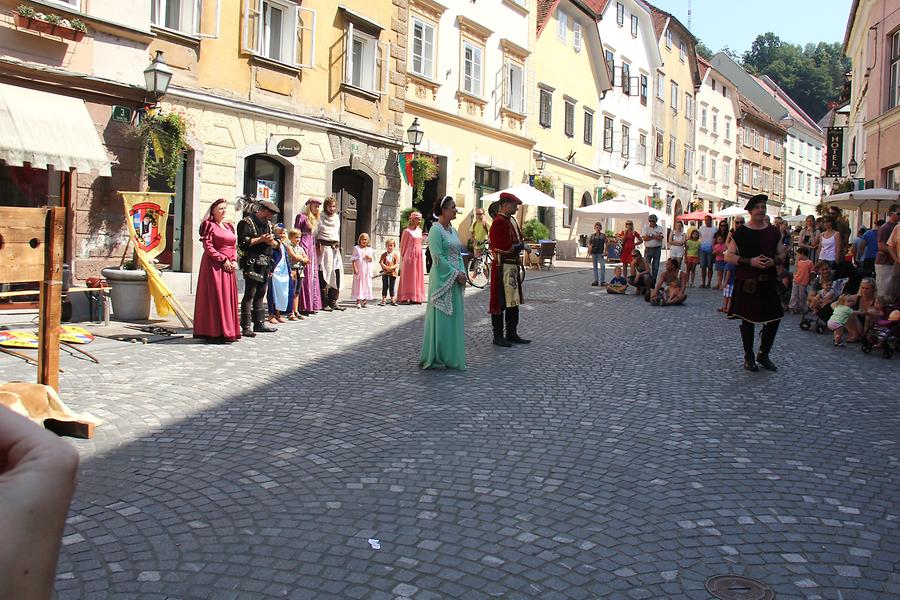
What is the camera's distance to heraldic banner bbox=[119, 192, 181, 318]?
1166 centimetres

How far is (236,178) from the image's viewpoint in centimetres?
1627

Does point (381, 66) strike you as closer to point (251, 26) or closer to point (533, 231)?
point (251, 26)

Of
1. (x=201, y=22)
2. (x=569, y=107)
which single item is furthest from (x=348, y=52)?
(x=569, y=107)

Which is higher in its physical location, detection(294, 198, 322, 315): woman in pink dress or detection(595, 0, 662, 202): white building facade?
detection(595, 0, 662, 202): white building facade

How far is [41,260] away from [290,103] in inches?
488

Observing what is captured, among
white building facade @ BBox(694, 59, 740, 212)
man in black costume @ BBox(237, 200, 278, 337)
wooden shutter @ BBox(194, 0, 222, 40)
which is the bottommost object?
man in black costume @ BBox(237, 200, 278, 337)

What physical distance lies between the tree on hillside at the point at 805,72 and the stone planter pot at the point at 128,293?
84.8m

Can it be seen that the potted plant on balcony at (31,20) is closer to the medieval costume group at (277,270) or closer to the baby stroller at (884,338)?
the medieval costume group at (277,270)

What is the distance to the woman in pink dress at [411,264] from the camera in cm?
1566

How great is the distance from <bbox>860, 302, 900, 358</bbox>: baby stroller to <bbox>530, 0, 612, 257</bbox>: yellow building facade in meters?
19.5

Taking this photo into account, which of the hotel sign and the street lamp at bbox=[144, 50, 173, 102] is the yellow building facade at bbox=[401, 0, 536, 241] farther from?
the hotel sign

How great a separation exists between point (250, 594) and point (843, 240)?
14.0m

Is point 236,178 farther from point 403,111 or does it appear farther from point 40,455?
point 40,455

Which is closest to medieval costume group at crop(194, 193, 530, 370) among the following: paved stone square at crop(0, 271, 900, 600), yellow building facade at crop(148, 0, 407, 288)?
paved stone square at crop(0, 271, 900, 600)
